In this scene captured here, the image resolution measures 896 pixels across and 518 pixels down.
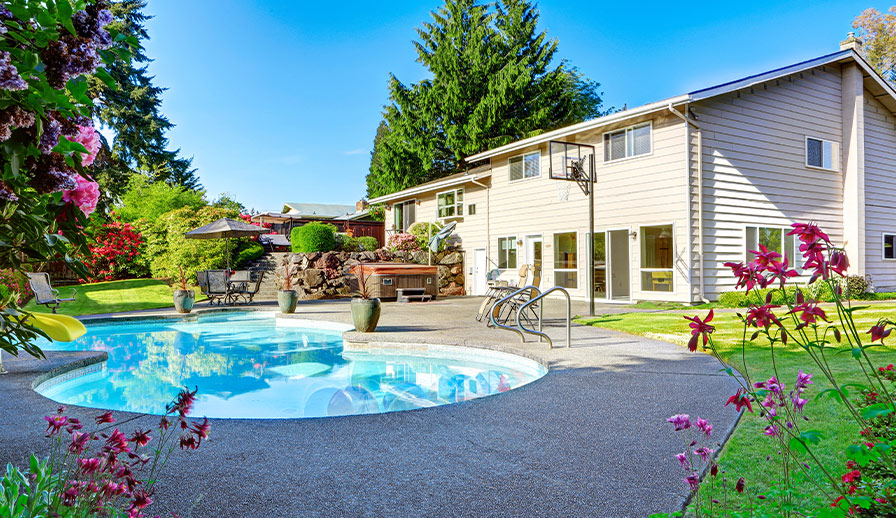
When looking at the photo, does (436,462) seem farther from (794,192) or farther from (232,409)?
(794,192)

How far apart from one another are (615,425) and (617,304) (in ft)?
36.0

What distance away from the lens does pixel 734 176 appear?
13.8 meters

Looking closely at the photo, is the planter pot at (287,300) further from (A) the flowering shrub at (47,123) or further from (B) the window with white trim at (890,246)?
(B) the window with white trim at (890,246)

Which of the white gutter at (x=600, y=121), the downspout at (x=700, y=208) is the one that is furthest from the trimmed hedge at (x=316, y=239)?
the downspout at (x=700, y=208)

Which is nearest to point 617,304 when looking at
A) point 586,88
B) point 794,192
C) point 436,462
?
point 794,192

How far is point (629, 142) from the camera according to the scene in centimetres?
1450

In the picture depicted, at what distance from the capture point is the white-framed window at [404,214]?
24.1 meters

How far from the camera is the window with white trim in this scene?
16.6 meters

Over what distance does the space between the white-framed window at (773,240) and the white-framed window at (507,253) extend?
22.6 feet

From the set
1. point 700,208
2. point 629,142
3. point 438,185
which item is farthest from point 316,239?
point 700,208

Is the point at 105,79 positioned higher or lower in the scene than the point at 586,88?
lower

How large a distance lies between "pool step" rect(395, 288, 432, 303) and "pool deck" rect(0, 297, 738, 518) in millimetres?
11347

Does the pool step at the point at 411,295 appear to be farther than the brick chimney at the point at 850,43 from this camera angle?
Yes

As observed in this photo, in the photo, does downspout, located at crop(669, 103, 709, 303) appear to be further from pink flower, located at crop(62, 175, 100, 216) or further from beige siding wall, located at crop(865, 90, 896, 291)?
pink flower, located at crop(62, 175, 100, 216)
